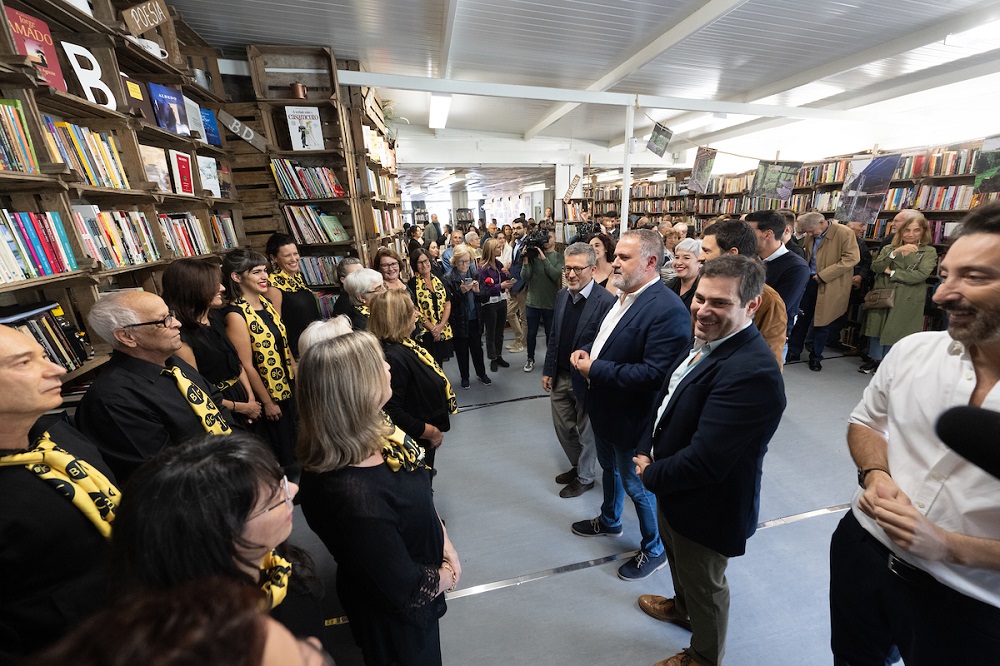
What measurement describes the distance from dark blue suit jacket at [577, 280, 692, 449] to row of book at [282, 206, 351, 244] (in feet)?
10.7

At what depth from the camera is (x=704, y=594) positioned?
4.57 feet

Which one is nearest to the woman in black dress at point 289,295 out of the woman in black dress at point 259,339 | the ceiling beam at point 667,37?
the woman in black dress at point 259,339

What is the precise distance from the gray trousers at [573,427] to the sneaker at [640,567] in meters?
0.65

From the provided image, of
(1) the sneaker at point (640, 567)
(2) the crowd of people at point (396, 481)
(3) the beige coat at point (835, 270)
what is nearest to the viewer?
(2) the crowd of people at point (396, 481)

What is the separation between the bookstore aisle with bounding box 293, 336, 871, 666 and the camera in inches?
67.5

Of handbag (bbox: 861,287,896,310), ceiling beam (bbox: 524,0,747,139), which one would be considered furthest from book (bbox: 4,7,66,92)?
handbag (bbox: 861,287,896,310)

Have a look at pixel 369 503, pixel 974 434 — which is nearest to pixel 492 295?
pixel 369 503

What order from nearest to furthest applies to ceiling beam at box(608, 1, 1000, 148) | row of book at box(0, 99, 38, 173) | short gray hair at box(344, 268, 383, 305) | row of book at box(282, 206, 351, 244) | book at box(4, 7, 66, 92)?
row of book at box(0, 99, 38, 173) → book at box(4, 7, 66, 92) → short gray hair at box(344, 268, 383, 305) → ceiling beam at box(608, 1, 1000, 148) → row of book at box(282, 206, 351, 244)

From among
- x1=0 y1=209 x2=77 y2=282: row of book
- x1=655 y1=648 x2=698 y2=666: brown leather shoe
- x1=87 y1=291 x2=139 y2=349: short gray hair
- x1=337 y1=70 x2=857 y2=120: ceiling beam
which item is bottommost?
x1=655 y1=648 x2=698 y2=666: brown leather shoe

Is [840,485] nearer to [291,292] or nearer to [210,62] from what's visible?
[291,292]

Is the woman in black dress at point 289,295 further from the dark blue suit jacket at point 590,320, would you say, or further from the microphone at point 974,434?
the microphone at point 974,434

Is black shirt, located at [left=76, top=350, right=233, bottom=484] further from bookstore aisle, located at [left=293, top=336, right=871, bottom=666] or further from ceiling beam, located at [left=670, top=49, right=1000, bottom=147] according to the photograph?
ceiling beam, located at [left=670, top=49, right=1000, bottom=147]

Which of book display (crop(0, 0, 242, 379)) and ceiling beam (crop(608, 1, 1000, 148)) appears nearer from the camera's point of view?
book display (crop(0, 0, 242, 379))

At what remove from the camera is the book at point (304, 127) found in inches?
150
